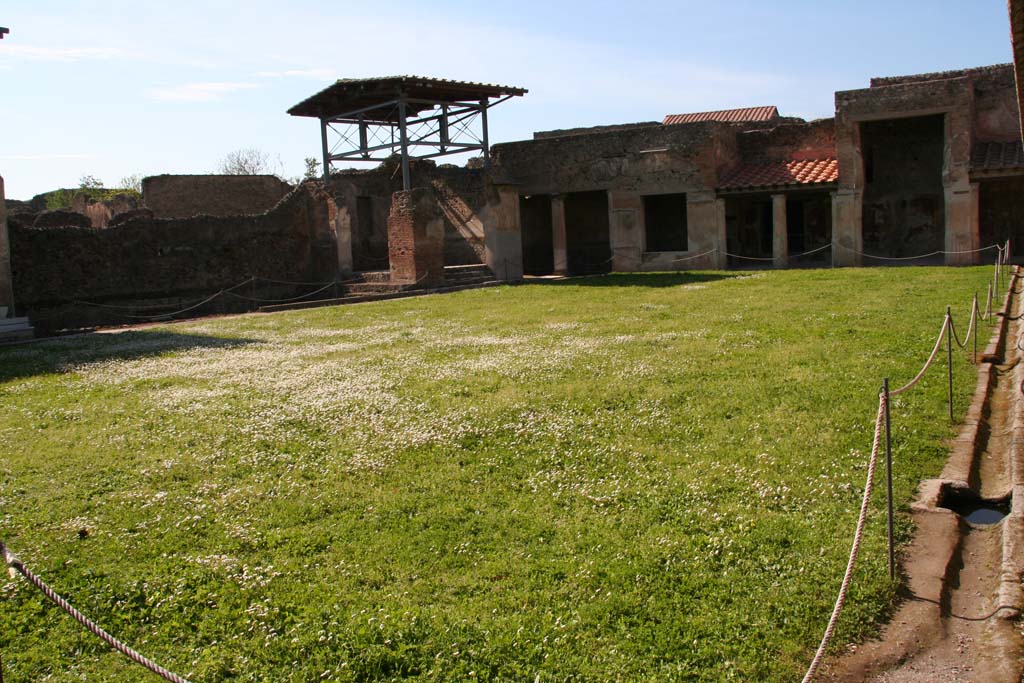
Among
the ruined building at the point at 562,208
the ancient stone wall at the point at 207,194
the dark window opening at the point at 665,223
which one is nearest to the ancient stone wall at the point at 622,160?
the ruined building at the point at 562,208

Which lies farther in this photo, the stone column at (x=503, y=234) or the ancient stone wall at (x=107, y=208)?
the ancient stone wall at (x=107, y=208)

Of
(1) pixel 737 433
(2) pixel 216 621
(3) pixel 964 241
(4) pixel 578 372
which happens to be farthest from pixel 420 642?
(3) pixel 964 241

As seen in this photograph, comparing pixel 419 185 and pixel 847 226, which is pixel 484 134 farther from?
pixel 847 226

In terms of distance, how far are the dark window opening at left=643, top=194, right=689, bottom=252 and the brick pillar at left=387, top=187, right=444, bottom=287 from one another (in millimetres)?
8226

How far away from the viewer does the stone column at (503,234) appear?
2267 centimetres

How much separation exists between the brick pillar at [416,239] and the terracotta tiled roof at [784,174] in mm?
7679

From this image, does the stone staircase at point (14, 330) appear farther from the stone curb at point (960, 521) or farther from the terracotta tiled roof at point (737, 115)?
the terracotta tiled roof at point (737, 115)

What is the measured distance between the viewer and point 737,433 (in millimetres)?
6469

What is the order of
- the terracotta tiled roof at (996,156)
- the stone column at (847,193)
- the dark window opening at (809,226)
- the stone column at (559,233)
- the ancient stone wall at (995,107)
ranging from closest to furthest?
the terracotta tiled roof at (996,156) < the ancient stone wall at (995,107) < the stone column at (847,193) < the dark window opening at (809,226) < the stone column at (559,233)

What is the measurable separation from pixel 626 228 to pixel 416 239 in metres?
6.48

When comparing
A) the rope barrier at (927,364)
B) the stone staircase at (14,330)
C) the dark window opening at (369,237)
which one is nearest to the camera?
the rope barrier at (927,364)

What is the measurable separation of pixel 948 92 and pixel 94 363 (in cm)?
1882

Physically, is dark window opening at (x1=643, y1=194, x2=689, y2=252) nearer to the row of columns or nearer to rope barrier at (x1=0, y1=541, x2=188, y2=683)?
the row of columns

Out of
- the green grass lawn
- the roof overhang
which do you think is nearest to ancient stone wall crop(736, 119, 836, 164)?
the green grass lawn
